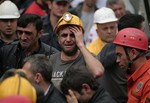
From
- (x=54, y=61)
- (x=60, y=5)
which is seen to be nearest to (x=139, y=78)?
(x=54, y=61)

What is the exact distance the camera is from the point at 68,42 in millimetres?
7758

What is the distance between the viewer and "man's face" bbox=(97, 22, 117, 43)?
9438mm

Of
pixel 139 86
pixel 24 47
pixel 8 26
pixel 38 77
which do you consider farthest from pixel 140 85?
pixel 8 26

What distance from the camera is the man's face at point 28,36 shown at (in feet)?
27.9

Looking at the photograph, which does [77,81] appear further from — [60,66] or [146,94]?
[60,66]

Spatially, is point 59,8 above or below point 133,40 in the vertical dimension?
below

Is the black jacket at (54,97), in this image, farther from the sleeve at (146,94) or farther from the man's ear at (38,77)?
the sleeve at (146,94)

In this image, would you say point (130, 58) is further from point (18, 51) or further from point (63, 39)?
point (18, 51)

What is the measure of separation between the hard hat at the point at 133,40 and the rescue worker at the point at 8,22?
2.32 meters

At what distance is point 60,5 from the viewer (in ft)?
34.0

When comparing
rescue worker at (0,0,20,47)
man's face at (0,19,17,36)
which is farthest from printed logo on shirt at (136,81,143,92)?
man's face at (0,19,17,36)

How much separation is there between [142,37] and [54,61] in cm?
114

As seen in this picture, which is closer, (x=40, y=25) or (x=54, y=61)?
(x=54, y=61)

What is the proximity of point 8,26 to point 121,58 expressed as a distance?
276cm
